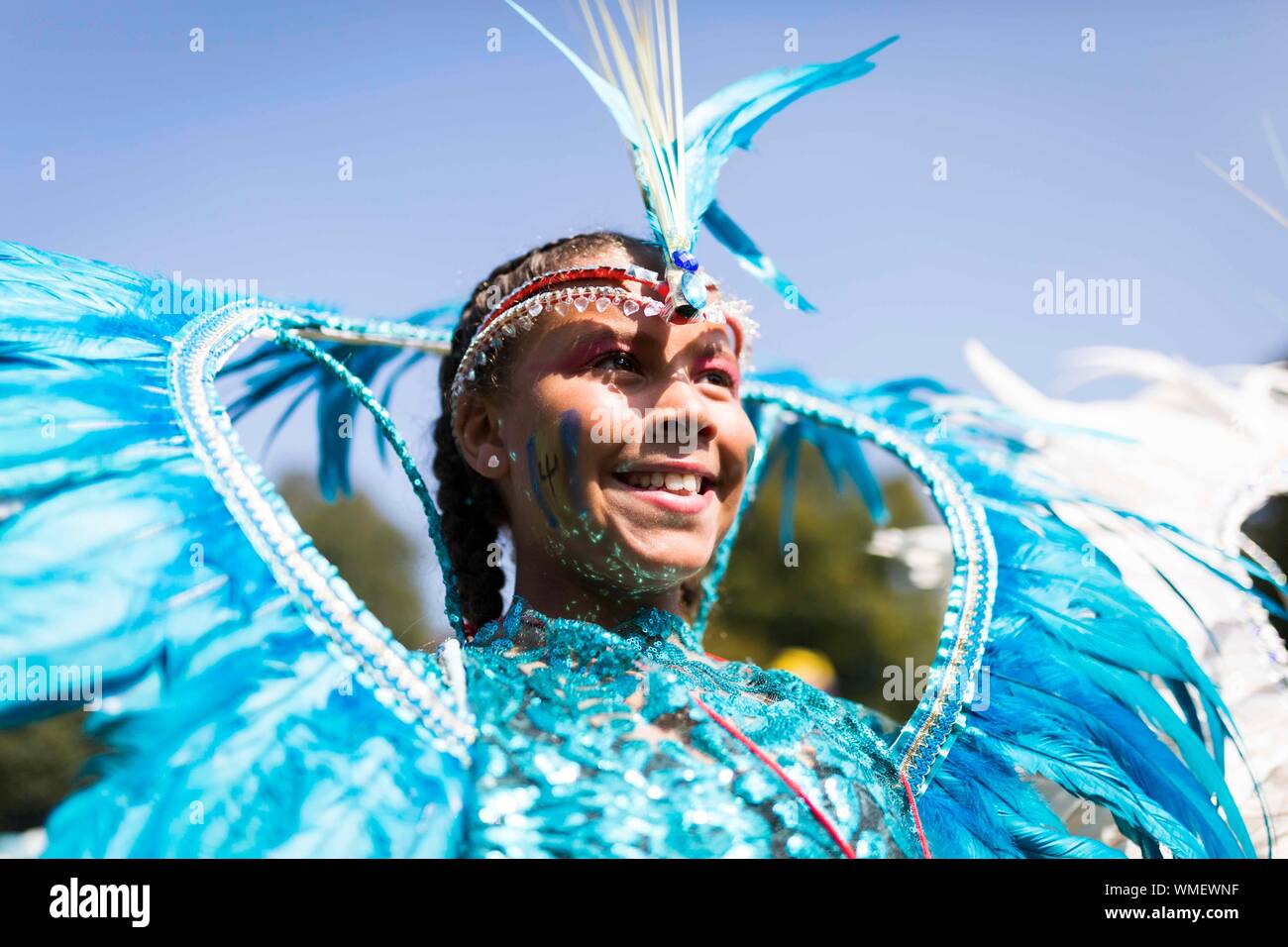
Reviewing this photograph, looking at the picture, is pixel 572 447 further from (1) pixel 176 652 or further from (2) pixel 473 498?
(1) pixel 176 652

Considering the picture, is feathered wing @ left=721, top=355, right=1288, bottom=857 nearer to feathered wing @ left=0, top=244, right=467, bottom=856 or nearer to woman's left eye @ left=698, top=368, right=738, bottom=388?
woman's left eye @ left=698, top=368, right=738, bottom=388

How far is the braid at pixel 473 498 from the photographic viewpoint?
253 centimetres

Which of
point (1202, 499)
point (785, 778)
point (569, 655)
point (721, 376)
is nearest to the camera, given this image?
point (785, 778)

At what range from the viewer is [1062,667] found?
97.9 inches

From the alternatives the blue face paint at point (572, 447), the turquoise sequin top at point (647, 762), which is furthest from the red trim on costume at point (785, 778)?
the blue face paint at point (572, 447)

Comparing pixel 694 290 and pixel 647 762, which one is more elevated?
pixel 694 290

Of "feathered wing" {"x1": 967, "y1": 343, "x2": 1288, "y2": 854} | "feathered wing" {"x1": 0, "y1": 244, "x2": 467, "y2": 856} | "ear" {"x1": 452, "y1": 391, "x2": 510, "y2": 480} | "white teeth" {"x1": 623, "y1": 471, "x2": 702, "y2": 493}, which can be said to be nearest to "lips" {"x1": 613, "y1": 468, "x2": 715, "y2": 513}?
"white teeth" {"x1": 623, "y1": 471, "x2": 702, "y2": 493}

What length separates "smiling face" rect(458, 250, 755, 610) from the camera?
6.89ft

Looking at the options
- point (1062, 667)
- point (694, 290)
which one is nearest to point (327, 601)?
point (694, 290)

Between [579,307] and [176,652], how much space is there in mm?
986

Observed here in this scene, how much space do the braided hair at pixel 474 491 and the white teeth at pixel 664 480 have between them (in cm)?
49

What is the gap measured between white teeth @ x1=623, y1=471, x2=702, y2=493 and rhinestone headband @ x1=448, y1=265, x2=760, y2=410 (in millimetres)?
301

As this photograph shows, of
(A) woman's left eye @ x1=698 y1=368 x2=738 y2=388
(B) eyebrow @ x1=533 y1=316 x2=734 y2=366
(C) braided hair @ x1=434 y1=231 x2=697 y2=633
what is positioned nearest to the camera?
(B) eyebrow @ x1=533 y1=316 x2=734 y2=366
